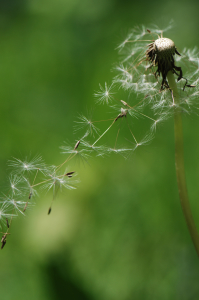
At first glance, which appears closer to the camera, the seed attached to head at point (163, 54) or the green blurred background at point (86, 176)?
the seed attached to head at point (163, 54)

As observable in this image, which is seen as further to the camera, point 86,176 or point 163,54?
point 86,176

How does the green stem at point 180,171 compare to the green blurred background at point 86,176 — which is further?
the green blurred background at point 86,176

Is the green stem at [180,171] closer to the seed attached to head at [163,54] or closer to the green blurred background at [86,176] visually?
the seed attached to head at [163,54]

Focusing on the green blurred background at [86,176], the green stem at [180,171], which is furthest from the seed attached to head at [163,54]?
the green blurred background at [86,176]

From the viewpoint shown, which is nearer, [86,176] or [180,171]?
[180,171]

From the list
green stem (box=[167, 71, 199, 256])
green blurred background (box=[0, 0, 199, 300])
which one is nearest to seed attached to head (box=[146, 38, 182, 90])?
green stem (box=[167, 71, 199, 256])

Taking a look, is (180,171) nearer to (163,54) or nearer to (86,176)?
(163,54)

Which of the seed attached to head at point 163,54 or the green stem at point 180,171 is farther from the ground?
the seed attached to head at point 163,54

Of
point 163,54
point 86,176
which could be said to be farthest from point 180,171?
point 86,176
